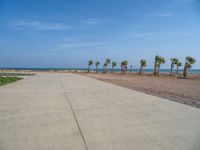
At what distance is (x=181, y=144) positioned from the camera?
16.4 feet

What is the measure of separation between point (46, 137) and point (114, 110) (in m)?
3.95

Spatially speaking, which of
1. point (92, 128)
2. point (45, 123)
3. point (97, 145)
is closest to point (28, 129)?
point (45, 123)

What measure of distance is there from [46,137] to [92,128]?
1279mm

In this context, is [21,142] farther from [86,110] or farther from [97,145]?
[86,110]

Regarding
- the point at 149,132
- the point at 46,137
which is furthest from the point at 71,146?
the point at 149,132

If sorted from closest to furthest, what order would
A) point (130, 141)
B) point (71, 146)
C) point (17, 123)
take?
1. point (71, 146)
2. point (130, 141)
3. point (17, 123)

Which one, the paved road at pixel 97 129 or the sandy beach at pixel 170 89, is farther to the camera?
the sandy beach at pixel 170 89

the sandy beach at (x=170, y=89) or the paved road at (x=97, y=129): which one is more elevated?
the paved road at (x=97, y=129)

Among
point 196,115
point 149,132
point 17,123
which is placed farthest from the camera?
point 196,115

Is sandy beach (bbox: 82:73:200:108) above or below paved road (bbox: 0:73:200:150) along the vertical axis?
below

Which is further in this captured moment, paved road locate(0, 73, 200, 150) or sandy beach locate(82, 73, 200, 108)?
sandy beach locate(82, 73, 200, 108)

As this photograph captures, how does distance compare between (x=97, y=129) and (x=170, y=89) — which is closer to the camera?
(x=97, y=129)

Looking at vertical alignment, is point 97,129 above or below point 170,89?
above

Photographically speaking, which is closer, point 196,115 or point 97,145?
point 97,145
